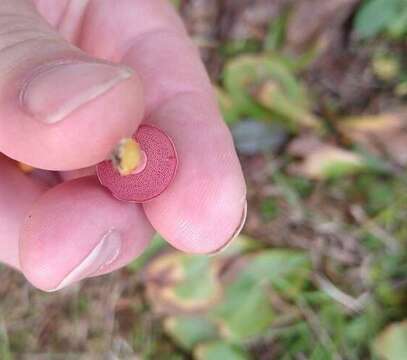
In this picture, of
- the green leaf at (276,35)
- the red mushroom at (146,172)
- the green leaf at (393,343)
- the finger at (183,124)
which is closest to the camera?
the red mushroom at (146,172)

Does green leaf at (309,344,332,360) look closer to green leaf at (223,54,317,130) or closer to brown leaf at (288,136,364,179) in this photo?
brown leaf at (288,136,364,179)

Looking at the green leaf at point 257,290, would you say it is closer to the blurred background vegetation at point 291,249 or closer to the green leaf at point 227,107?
the blurred background vegetation at point 291,249

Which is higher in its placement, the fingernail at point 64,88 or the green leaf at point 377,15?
the fingernail at point 64,88

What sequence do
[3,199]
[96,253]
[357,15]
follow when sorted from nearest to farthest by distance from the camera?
[96,253], [3,199], [357,15]

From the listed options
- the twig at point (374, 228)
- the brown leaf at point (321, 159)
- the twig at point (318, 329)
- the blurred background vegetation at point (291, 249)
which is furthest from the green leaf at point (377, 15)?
the twig at point (318, 329)

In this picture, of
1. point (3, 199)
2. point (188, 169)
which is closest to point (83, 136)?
point (188, 169)

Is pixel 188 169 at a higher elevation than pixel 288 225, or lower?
higher

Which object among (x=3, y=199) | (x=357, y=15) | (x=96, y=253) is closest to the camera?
(x=96, y=253)

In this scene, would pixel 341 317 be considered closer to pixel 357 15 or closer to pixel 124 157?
pixel 357 15
